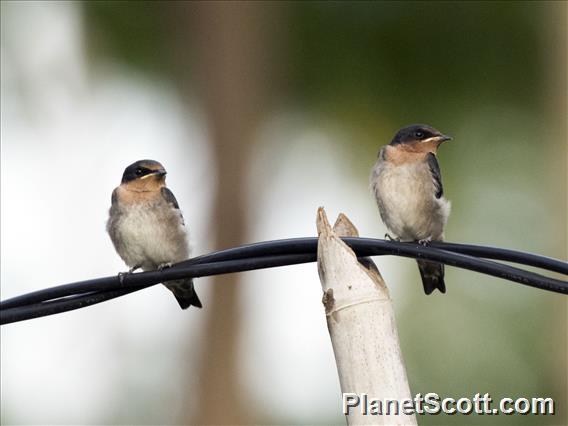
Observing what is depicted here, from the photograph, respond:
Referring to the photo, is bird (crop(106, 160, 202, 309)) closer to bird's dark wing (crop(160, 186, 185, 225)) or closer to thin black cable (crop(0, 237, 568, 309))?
bird's dark wing (crop(160, 186, 185, 225))

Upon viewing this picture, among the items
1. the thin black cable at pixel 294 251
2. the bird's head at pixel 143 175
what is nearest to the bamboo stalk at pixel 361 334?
the thin black cable at pixel 294 251

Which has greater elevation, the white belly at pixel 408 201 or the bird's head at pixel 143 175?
the bird's head at pixel 143 175

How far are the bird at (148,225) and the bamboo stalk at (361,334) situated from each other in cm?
281

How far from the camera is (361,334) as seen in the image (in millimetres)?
4641

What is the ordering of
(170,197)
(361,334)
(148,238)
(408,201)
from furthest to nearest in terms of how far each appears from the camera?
1. (170,197)
2. (148,238)
3. (408,201)
4. (361,334)

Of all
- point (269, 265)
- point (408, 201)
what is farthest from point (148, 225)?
point (269, 265)

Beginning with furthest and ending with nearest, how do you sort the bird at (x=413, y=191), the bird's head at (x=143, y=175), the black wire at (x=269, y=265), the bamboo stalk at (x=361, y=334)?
the bird's head at (x=143, y=175) → the bird at (x=413, y=191) → the black wire at (x=269, y=265) → the bamboo stalk at (x=361, y=334)

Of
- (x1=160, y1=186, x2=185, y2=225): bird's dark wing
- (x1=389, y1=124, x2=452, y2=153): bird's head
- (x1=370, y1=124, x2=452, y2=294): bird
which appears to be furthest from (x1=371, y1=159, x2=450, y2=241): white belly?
(x1=160, y1=186, x2=185, y2=225): bird's dark wing

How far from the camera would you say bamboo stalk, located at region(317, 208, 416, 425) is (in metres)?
4.55

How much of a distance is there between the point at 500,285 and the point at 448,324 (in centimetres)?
95

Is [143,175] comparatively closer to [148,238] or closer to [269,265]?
[148,238]

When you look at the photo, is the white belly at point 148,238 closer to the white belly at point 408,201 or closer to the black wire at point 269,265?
the white belly at point 408,201

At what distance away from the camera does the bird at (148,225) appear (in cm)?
750

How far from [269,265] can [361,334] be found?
21.0 inches
